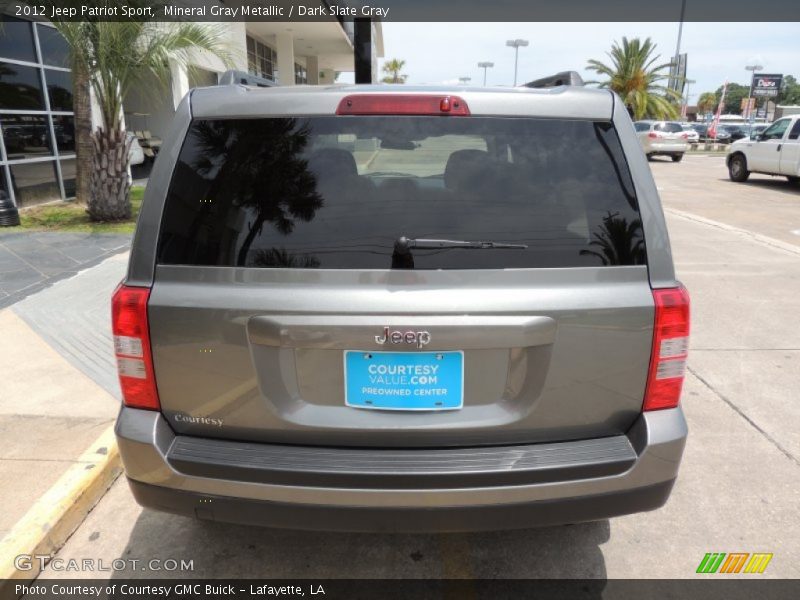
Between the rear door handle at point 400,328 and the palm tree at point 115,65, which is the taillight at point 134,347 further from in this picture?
the palm tree at point 115,65

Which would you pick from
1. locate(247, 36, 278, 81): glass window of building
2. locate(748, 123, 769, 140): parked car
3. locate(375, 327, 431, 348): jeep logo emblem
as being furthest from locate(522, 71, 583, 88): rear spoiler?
locate(247, 36, 278, 81): glass window of building

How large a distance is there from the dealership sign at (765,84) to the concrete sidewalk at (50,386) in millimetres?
51309

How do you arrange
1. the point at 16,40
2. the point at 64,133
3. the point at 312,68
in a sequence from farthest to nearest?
the point at 312,68 < the point at 64,133 < the point at 16,40

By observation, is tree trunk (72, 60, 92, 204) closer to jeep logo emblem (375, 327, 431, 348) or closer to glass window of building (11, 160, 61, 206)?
glass window of building (11, 160, 61, 206)

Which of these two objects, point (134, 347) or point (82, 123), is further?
point (82, 123)

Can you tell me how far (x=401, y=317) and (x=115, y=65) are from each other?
895cm

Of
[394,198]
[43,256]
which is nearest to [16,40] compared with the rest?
[43,256]

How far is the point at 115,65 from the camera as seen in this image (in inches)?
351

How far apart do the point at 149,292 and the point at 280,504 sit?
839mm

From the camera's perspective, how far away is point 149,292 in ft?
6.59

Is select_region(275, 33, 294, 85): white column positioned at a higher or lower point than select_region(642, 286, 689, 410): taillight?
higher

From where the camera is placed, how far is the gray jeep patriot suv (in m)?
1.94

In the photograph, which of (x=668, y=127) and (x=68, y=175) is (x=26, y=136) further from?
(x=668, y=127)

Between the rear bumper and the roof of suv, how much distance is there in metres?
1.08
